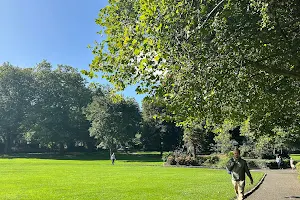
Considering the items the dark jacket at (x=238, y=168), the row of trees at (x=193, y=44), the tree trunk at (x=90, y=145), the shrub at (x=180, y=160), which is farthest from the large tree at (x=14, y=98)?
the row of trees at (x=193, y=44)

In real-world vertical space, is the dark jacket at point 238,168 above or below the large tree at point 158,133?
below

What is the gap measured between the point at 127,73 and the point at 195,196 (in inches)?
291

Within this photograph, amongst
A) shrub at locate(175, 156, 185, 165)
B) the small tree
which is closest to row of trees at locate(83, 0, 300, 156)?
shrub at locate(175, 156, 185, 165)

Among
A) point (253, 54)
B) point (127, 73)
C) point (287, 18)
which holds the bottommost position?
point (127, 73)

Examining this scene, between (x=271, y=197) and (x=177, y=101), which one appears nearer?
(x=177, y=101)

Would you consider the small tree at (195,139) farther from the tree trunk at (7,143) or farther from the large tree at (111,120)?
the tree trunk at (7,143)

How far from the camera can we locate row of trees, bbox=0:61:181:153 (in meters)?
66.4

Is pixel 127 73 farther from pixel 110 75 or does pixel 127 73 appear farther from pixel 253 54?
pixel 253 54

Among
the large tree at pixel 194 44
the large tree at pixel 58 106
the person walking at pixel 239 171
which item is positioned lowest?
the person walking at pixel 239 171

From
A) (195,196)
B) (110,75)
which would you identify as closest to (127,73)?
(110,75)

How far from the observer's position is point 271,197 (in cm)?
1371

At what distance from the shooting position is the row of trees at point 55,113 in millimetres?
66438

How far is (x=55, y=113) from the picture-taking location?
2783 inches

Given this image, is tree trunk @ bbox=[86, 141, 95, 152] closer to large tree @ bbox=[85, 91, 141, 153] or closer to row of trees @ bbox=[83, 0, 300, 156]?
large tree @ bbox=[85, 91, 141, 153]
